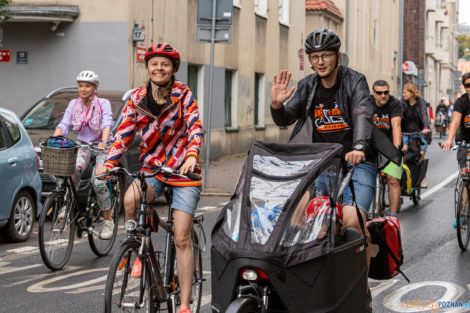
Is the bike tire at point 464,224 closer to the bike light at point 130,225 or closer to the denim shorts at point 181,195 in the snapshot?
the denim shorts at point 181,195

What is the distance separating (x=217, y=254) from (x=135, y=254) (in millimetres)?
775

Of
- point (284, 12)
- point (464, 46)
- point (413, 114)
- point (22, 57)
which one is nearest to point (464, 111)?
point (413, 114)

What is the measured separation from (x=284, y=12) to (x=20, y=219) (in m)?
23.1

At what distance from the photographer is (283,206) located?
4.61m

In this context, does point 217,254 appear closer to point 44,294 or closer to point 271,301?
point 271,301

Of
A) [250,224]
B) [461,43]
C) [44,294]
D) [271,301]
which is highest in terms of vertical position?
[461,43]

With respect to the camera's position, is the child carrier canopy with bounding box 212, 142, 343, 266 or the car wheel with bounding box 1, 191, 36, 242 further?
the car wheel with bounding box 1, 191, 36, 242

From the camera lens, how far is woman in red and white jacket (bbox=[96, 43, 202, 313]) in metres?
5.62

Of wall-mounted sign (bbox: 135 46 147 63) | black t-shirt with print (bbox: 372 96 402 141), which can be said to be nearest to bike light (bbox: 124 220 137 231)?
black t-shirt with print (bbox: 372 96 402 141)

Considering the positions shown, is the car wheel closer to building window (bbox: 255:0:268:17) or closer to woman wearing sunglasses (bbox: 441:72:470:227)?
woman wearing sunglasses (bbox: 441:72:470:227)

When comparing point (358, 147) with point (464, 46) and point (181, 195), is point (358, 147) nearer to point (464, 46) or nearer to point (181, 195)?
point (181, 195)

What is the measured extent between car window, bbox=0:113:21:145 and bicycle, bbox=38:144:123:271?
1.90m

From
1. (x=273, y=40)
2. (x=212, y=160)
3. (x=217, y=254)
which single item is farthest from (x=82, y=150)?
(x=273, y=40)

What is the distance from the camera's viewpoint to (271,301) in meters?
4.62
